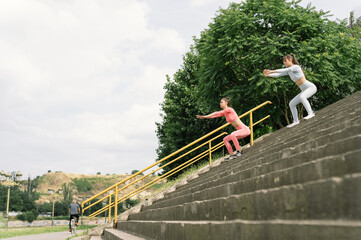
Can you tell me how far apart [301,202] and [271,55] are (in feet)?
37.6

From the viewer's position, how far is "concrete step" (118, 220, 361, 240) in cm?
140

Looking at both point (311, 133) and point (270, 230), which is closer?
point (270, 230)

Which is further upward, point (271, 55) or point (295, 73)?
point (271, 55)

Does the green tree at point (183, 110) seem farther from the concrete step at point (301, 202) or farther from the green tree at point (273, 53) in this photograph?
the concrete step at point (301, 202)

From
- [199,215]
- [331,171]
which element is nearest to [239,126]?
[199,215]

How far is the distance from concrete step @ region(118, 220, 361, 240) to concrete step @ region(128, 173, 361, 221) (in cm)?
7

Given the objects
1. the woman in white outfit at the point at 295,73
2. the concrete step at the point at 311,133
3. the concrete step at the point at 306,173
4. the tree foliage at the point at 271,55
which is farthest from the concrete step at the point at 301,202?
the tree foliage at the point at 271,55

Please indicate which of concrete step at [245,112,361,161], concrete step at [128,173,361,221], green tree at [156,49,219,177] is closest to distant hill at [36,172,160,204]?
green tree at [156,49,219,177]

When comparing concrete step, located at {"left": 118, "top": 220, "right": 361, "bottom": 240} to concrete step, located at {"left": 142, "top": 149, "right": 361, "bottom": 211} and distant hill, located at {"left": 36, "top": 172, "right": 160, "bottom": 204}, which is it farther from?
distant hill, located at {"left": 36, "top": 172, "right": 160, "bottom": 204}

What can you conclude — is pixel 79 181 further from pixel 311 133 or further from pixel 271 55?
pixel 311 133

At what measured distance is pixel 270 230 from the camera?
71.5 inches

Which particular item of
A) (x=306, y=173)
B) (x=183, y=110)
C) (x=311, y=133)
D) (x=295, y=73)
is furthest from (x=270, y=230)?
(x=183, y=110)

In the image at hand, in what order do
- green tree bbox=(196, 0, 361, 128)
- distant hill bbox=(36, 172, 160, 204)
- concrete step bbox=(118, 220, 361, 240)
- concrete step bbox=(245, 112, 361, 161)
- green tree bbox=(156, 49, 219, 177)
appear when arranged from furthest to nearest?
distant hill bbox=(36, 172, 160, 204), green tree bbox=(156, 49, 219, 177), green tree bbox=(196, 0, 361, 128), concrete step bbox=(245, 112, 361, 161), concrete step bbox=(118, 220, 361, 240)

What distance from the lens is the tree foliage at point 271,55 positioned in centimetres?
1254
